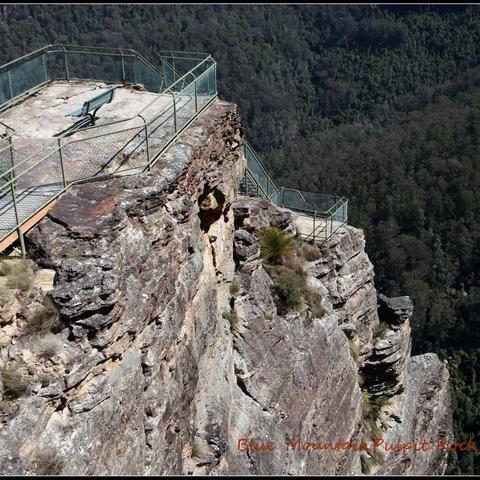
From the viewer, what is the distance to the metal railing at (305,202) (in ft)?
59.1

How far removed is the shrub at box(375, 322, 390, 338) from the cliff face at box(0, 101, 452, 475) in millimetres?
979

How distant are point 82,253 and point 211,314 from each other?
3948 millimetres

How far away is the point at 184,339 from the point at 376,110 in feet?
401

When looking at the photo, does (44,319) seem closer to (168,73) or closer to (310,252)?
(168,73)

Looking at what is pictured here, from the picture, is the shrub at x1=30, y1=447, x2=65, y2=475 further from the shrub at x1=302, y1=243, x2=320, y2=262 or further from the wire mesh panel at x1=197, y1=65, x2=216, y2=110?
the shrub at x1=302, y1=243, x2=320, y2=262

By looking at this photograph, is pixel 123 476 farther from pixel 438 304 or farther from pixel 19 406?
pixel 438 304

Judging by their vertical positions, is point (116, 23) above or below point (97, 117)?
below

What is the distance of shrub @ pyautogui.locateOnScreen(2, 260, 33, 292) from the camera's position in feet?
25.8

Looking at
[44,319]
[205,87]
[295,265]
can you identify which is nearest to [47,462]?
[44,319]

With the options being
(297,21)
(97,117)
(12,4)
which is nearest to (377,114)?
(297,21)

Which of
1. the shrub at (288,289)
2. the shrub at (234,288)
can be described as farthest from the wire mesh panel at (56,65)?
the shrub at (288,289)

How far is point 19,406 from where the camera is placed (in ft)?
23.6

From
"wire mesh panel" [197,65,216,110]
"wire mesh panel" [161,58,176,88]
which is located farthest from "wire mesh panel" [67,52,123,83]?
"wire mesh panel" [197,65,216,110]

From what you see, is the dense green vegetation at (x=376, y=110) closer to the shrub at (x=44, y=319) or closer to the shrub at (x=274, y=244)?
the shrub at (x=274, y=244)
